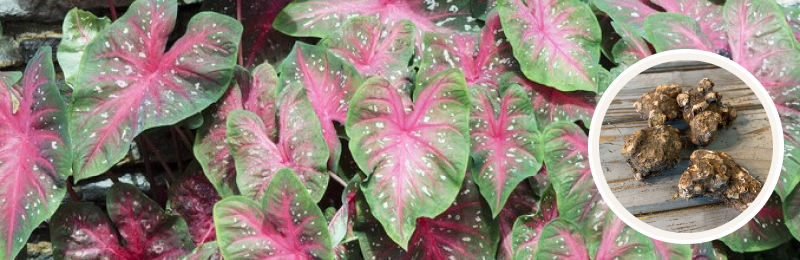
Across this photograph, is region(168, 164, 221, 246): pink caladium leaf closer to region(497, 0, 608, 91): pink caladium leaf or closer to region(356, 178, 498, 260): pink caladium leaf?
region(356, 178, 498, 260): pink caladium leaf

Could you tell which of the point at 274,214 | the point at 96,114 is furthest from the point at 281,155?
the point at 96,114

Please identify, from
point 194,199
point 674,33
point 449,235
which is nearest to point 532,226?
point 449,235

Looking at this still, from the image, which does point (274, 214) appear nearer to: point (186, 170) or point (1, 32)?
point (186, 170)

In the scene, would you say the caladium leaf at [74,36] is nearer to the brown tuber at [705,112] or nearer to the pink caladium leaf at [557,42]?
the pink caladium leaf at [557,42]

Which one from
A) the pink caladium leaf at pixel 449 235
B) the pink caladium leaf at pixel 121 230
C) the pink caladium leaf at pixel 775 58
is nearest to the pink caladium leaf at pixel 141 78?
the pink caladium leaf at pixel 121 230

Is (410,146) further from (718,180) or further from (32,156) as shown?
(32,156)

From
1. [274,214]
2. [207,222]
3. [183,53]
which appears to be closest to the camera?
[274,214]
